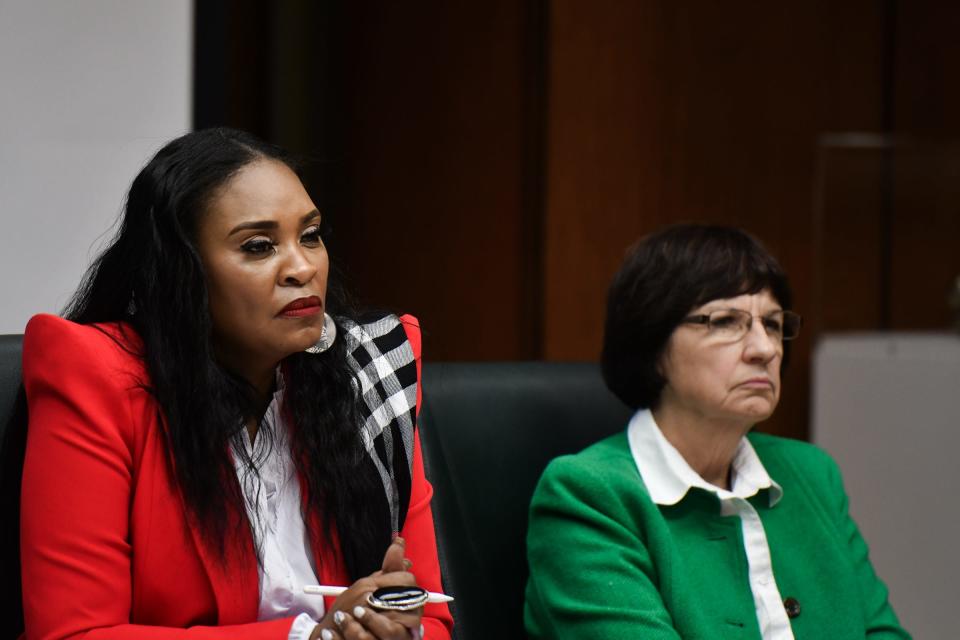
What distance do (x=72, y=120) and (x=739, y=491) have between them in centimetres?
140

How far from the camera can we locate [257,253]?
168cm

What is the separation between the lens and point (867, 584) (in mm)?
2254

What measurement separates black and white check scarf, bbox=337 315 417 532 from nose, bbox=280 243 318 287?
251mm

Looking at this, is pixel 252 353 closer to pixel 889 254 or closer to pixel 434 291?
pixel 434 291

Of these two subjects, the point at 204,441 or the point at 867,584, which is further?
the point at 867,584

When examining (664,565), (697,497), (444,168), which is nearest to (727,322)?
(697,497)

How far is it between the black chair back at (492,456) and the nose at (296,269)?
1.98 feet

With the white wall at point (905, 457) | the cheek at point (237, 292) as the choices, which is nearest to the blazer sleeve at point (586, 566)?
the cheek at point (237, 292)

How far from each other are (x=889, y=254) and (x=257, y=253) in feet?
11.0

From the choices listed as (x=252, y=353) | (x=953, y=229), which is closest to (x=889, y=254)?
(x=953, y=229)

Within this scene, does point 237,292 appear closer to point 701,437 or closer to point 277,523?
point 277,523

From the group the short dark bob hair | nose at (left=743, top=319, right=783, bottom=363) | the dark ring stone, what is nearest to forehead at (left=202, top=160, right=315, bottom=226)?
the dark ring stone

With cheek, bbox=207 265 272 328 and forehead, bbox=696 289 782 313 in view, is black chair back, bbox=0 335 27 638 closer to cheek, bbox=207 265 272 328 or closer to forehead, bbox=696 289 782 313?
cheek, bbox=207 265 272 328

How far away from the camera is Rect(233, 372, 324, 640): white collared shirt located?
1.70 meters
